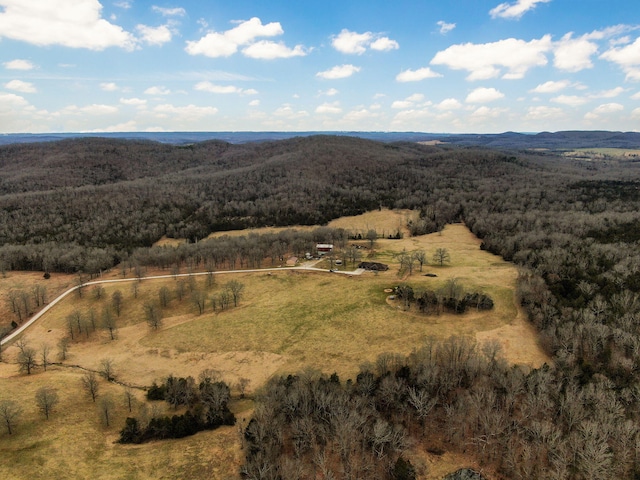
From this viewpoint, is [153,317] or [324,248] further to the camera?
[324,248]

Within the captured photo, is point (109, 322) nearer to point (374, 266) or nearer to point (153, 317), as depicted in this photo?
point (153, 317)

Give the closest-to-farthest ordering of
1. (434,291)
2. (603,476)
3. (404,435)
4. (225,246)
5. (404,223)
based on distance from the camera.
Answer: (603,476), (404,435), (434,291), (225,246), (404,223)

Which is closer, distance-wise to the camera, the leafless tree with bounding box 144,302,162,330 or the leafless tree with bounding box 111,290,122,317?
the leafless tree with bounding box 144,302,162,330

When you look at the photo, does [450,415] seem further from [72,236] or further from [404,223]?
[72,236]

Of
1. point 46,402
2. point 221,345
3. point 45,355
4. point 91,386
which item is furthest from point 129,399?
point 45,355

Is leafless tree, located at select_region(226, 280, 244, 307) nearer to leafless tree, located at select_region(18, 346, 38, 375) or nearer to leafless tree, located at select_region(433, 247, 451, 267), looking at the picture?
leafless tree, located at select_region(18, 346, 38, 375)

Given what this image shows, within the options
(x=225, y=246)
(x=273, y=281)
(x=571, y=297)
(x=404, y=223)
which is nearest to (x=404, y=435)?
(x=571, y=297)

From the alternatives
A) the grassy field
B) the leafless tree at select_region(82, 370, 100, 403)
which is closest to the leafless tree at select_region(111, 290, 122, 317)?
the grassy field
